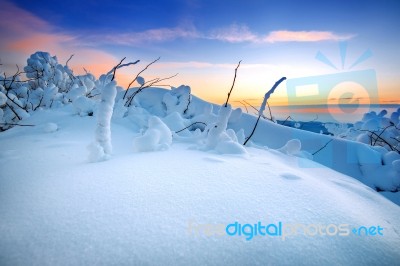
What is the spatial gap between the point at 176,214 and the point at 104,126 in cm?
94

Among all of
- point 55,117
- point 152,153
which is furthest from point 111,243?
point 55,117

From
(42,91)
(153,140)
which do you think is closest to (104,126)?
(153,140)

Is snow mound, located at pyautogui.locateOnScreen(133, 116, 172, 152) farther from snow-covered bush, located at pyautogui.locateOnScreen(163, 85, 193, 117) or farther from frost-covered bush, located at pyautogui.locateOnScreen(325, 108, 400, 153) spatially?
frost-covered bush, located at pyautogui.locateOnScreen(325, 108, 400, 153)

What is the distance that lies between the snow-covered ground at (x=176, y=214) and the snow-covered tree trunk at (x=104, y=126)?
0.21 ft

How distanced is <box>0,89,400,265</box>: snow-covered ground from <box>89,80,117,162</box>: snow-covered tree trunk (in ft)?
0.21

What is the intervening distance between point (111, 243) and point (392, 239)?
104 centimetres

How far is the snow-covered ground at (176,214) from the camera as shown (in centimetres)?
68

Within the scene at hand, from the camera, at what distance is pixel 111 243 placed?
0.69m

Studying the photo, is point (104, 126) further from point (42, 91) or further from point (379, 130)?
point (379, 130)

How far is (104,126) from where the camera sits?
4.97 ft

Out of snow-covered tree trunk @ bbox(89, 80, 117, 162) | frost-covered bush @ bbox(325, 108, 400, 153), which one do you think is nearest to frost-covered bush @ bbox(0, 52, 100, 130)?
snow-covered tree trunk @ bbox(89, 80, 117, 162)

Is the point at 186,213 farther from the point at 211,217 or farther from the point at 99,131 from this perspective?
the point at 99,131

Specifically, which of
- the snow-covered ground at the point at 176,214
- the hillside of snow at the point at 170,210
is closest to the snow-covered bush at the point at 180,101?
the hillside of snow at the point at 170,210

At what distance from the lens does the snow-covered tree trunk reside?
A: 143cm
